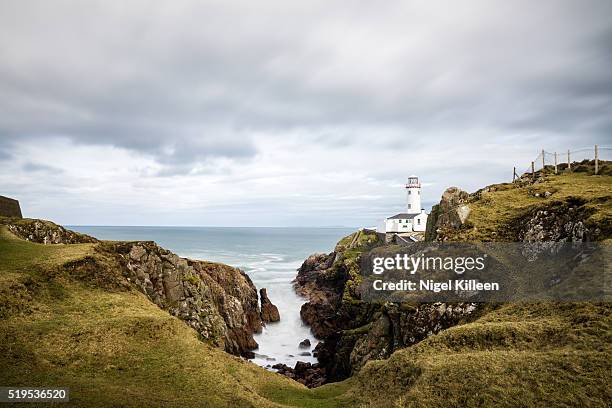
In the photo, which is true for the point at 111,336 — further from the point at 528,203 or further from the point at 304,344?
the point at 528,203

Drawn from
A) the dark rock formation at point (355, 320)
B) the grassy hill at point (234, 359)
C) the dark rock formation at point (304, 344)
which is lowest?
the dark rock formation at point (304, 344)

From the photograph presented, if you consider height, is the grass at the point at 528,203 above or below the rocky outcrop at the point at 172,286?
above

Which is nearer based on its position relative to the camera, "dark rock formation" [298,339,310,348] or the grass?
the grass

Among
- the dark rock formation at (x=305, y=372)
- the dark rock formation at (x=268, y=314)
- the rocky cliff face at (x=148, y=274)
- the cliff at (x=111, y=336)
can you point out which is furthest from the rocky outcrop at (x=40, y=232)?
the dark rock formation at (x=268, y=314)

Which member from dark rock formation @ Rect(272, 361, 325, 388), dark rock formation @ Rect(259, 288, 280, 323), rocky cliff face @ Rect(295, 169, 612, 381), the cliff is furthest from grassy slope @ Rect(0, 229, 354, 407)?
dark rock formation @ Rect(259, 288, 280, 323)

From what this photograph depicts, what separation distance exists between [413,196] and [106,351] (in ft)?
350

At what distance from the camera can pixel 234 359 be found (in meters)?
30.6

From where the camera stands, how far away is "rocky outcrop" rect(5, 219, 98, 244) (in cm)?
4062

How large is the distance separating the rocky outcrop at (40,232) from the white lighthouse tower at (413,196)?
96897 mm

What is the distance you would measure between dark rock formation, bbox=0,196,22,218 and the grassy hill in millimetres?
22612

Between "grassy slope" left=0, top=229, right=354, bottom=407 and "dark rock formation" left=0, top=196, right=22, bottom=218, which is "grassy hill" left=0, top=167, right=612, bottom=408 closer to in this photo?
"grassy slope" left=0, top=229, right=354, bottom=407

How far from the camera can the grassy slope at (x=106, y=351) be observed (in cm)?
1950

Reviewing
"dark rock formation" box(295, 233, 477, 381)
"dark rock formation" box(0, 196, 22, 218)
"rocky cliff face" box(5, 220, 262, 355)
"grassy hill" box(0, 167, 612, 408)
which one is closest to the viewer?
"grassy hill" box(0, 167, 612, 408)

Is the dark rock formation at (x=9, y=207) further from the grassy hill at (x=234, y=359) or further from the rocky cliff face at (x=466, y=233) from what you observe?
the rocky cliff face at (x=466, y=233)
